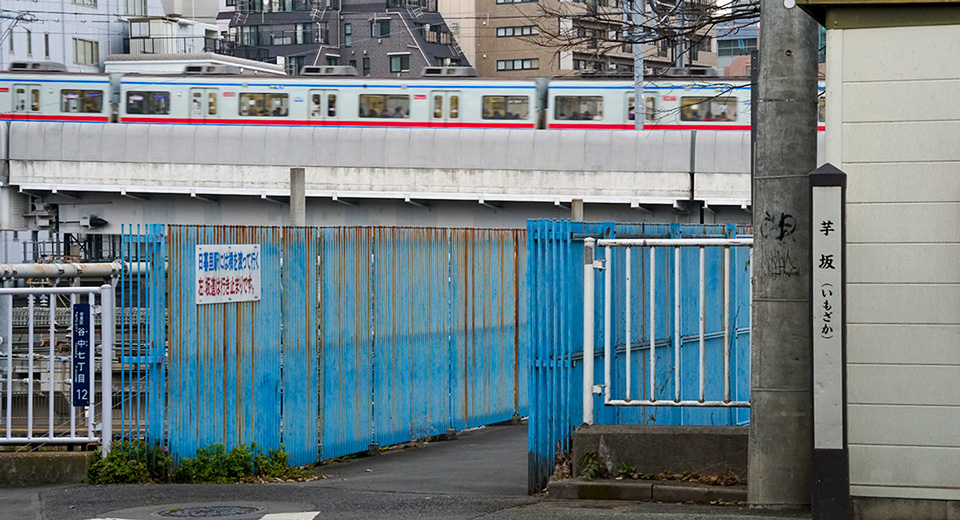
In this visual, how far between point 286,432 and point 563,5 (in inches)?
383

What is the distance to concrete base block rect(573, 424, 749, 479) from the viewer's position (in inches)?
319

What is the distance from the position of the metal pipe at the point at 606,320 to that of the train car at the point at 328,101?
30.8 m

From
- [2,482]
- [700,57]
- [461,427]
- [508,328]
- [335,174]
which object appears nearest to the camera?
[2,482]

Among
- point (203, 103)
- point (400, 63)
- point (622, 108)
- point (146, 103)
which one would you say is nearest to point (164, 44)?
point (400, 63)

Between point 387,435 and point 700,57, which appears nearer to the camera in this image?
point 387,435

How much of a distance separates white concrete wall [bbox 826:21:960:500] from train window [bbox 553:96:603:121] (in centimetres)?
3166

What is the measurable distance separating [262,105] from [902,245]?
3492 cm

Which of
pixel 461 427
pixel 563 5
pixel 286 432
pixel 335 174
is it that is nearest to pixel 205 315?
pixel 286 432

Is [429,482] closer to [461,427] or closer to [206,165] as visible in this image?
[461,427]

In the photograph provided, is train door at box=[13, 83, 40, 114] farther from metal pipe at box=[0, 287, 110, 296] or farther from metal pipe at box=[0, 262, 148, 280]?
metal pipe at box=[0, 287, 110, 296]

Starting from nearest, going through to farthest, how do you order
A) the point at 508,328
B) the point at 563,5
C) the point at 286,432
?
the point at 286,432
the point at 508,328
the point at 563,5

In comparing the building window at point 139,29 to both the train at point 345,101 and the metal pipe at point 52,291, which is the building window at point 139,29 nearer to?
the train at point 345,101

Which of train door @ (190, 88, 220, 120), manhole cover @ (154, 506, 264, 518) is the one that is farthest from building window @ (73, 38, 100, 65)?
manhole cover @ (154, 506, 264, 518)

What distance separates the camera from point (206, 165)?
122 feet
